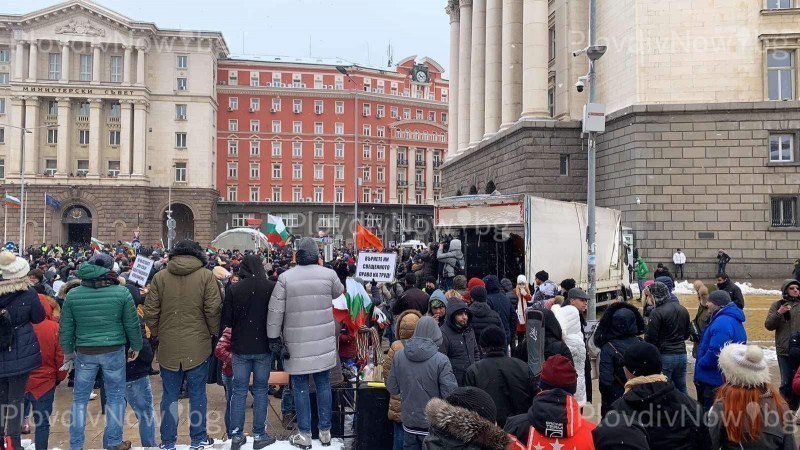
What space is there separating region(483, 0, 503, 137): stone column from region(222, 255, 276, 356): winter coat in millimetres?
32033

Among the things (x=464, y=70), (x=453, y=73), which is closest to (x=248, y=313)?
(x=464, y=70)

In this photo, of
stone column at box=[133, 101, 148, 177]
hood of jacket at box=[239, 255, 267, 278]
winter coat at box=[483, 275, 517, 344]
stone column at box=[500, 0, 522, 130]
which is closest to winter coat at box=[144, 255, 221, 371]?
hood of jacket at box=[239, 255, 267, 278]

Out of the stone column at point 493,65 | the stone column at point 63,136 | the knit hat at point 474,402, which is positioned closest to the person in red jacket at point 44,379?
the knit hat at point 474,402

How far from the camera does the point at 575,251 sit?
17250mm

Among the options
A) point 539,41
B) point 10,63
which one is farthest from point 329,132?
point 539,41

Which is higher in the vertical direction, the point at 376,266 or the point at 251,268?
the point at 251,268

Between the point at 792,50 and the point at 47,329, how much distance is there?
27578mm

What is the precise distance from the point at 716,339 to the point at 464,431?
15.7ft

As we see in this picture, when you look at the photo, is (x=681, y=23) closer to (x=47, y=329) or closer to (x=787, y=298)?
(x=787, y=298)

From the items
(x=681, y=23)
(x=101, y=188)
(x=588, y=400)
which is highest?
(x=681, y=23)

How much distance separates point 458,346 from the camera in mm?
7109

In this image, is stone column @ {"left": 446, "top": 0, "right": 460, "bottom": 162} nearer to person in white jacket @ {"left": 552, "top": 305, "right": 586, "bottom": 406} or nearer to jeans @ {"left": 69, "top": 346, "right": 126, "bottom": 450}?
person in white jacket @ {"left": 552, "top": 305, "right": 586, "bottom": 406}

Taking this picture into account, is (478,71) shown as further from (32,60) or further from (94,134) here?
(32,60)

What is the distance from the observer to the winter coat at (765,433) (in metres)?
4.31
